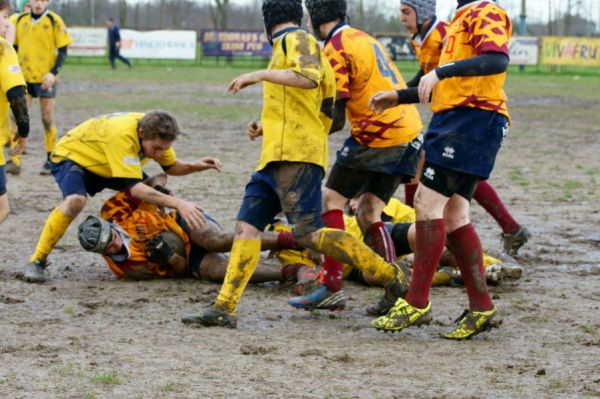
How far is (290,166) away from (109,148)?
1820 millimetres

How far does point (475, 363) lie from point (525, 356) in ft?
1.05

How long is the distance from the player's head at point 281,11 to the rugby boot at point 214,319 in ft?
5.36

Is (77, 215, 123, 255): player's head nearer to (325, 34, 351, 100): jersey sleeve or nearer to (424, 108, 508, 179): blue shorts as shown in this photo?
(325, 34, 351, 100): jersey sleeve

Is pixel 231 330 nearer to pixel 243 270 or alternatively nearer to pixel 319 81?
pixel 243 270

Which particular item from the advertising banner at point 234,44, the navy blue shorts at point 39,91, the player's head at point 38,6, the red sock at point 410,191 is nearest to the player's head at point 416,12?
the red sock at point 410,191

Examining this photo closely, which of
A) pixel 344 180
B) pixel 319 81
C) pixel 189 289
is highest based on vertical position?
pixel 319 81

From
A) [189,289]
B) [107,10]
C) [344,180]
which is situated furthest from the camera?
[107,10]

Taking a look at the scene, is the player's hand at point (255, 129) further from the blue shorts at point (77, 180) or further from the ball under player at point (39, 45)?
the ball under player at point (39, 45)

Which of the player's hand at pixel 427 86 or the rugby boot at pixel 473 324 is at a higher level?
the player's hand at pixel 427 86

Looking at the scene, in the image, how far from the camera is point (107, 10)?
2562 inches

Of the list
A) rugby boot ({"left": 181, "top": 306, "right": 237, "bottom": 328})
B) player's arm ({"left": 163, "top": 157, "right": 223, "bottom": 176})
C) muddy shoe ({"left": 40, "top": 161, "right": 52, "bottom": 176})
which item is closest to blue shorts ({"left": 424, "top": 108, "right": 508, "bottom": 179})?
rugby boot ({"left": 181, "top": 306, "right": 237, "bottom": 328})

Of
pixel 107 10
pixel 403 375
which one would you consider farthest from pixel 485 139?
pixel 107 10

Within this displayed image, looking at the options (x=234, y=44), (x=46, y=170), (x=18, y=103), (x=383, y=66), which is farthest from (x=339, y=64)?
(x=234, y=44)

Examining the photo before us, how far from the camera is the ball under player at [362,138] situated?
21.0ft
